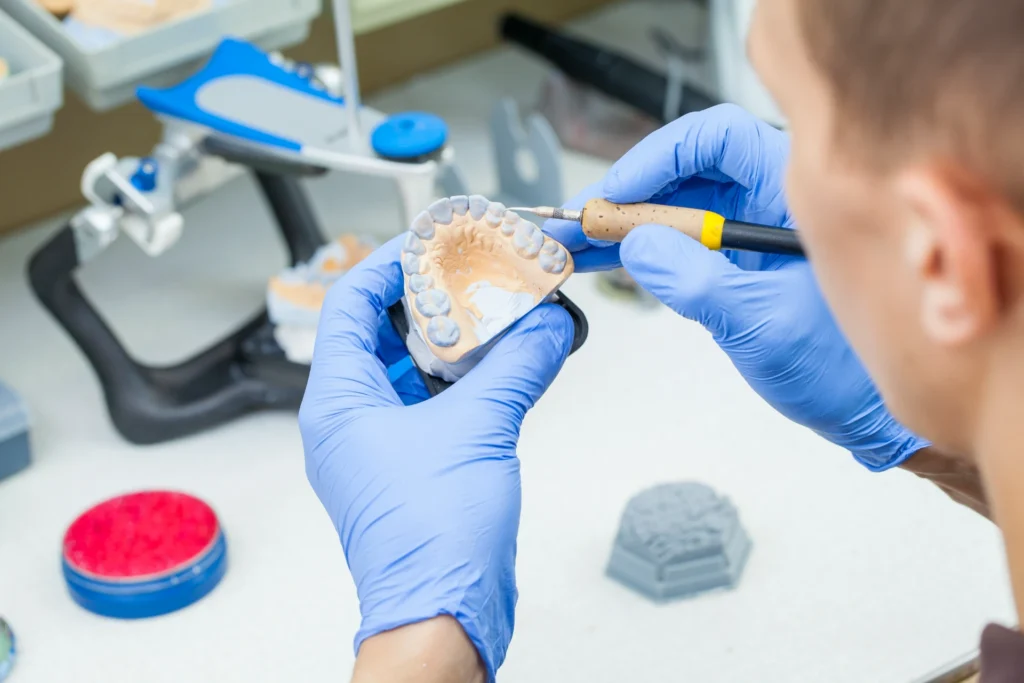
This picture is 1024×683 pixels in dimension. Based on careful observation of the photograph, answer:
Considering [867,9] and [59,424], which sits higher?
[867,9]

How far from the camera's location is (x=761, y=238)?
0.73m

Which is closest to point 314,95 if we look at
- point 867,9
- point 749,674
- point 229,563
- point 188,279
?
point 188,279

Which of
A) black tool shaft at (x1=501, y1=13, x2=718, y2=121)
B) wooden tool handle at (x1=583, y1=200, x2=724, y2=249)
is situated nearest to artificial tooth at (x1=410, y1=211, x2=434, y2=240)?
wooden tool handle at (x1=583, y1=200, x2=724, y2=249)

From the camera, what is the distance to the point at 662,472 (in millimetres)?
1148

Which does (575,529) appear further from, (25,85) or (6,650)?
(25,85)

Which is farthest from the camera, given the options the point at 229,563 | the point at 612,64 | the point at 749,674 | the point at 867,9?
the point at 612,64

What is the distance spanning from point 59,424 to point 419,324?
24.6 inches

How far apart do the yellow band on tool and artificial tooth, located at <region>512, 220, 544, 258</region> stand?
12cm

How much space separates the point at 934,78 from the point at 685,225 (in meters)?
0.34

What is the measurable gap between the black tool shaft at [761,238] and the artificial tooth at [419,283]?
20 centimetres

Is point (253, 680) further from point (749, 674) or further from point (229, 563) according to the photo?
point (749, 674)

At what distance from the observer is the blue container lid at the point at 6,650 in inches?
37.5

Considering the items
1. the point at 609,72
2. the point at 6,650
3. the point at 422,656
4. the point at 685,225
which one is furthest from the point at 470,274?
the point at 609,72

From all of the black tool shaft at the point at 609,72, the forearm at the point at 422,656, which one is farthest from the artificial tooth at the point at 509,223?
the black tool shaft at the point at 609,72
